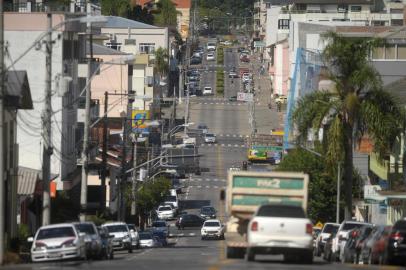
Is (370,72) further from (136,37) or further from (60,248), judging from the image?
(136,37)

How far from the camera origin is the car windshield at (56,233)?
4616 cm

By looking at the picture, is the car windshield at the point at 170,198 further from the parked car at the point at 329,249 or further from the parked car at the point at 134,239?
the parked car at the point at 329,249

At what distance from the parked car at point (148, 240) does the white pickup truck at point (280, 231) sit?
33683 mm

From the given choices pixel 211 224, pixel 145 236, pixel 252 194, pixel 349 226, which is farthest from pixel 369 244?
pixel 211 224

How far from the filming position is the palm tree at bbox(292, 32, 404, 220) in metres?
60.7

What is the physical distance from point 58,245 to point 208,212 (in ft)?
204

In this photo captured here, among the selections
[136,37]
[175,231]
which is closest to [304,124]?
[175,231]

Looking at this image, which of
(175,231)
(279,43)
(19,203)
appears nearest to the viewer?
(19,203)

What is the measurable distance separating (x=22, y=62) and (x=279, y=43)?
108471 mm

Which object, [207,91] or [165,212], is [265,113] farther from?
[165,212]

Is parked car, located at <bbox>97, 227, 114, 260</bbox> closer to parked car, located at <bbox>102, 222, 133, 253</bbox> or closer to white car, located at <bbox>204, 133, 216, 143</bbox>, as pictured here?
parked car, located at <bbox>102, 222, 133, 253</bbox>

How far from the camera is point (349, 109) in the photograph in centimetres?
6056

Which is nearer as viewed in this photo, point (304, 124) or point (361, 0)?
point (304, 124)

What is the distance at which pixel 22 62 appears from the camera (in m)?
79.2
